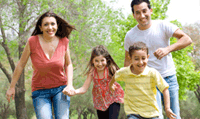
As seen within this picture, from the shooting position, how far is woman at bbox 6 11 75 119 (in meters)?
3.53

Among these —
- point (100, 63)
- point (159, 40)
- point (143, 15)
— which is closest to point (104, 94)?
point (100, 63)

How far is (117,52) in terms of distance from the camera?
→ 75.5ft

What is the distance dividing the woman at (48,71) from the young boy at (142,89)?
854 mm

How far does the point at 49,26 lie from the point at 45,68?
62 cm

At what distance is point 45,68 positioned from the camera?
353 centimetres

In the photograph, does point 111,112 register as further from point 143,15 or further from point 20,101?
point 20,101

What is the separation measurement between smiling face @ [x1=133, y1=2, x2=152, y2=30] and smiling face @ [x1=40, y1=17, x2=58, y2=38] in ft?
4.07

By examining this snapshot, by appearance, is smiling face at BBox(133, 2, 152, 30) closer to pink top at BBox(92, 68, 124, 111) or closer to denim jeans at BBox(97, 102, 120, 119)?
pink top at BBox(92, 68, 124, 111)

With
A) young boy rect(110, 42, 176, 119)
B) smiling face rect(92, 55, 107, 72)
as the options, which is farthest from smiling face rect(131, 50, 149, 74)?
smiling face rect(92, 55, 107, 72)

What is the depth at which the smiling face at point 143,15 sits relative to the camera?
12.4ft

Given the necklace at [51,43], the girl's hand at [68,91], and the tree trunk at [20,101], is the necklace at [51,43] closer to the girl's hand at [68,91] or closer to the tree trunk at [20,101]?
the girl's hand at [68,91]

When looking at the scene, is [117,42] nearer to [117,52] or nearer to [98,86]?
[117,52]

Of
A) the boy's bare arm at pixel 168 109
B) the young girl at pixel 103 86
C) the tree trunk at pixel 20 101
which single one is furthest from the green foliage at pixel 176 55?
the boy's bare arm at pixel 168 109

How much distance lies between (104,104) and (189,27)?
2345 centimetres
